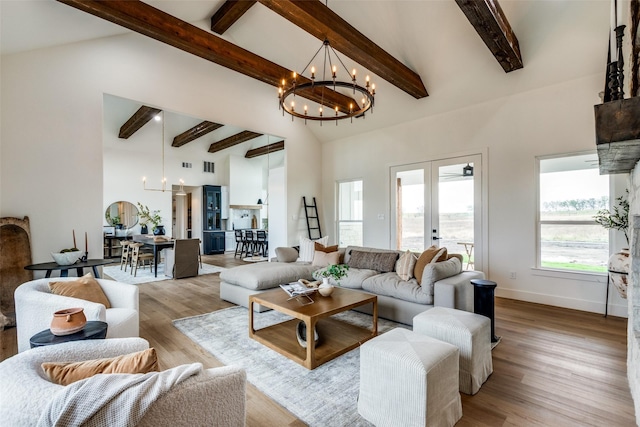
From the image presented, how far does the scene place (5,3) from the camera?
A: 2.85 m

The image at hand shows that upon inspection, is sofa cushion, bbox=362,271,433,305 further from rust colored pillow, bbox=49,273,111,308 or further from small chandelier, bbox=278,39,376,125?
rust colored pillow, bbox=49,273,111,308

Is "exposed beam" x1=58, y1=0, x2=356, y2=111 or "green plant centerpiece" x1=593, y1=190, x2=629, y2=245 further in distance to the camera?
"green plant centerpiece" x1=593, y1=190, x2=629, y2=245

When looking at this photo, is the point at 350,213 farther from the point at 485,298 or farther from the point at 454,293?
the point at 485,298

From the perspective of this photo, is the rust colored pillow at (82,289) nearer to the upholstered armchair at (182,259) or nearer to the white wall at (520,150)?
the upholstered armchair at (182,259)

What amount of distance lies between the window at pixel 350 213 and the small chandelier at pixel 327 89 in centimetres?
180

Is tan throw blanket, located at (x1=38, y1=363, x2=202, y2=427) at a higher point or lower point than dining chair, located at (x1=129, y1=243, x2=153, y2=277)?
higher

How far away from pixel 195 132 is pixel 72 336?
7.08 m

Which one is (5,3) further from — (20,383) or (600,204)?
(600,204)

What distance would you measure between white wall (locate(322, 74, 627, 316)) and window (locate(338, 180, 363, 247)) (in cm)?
151

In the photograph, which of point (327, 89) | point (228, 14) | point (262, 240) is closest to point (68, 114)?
point (228, 14)

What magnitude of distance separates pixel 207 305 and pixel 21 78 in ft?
12.3

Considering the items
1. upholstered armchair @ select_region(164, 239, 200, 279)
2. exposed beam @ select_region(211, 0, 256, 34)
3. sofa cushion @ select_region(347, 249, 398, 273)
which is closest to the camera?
sofa cushion @ select_region(347, 249, 398, 273)

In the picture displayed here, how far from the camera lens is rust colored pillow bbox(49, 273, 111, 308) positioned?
99.8 inches

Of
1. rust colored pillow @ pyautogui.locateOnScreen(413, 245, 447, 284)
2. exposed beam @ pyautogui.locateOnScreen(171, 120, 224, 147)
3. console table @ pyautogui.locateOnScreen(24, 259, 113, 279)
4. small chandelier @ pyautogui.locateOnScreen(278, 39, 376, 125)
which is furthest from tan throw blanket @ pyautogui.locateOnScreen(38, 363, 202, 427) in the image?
exposed beam @ pyautogui.locateOnScreen(171, 120, 224, 147)
